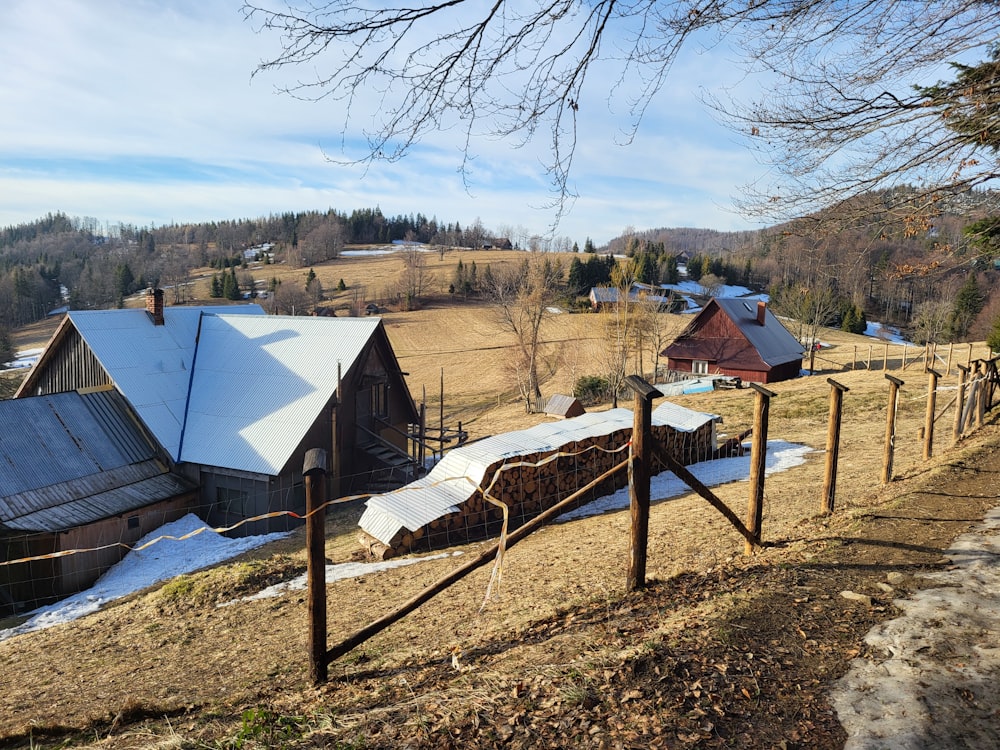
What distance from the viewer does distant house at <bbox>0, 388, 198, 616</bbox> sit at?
564 inches

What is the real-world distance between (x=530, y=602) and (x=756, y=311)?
42144 mm

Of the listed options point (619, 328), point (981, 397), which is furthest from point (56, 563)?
point (619, 328)

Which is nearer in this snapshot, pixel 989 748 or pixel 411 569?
pixel 989 748

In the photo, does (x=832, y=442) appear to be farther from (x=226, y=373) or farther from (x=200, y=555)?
(x=226, y=373)

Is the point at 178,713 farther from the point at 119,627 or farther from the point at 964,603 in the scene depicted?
the point at 964,603

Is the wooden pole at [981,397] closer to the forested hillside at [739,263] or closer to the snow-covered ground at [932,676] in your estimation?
the forested hillside at [739,263]

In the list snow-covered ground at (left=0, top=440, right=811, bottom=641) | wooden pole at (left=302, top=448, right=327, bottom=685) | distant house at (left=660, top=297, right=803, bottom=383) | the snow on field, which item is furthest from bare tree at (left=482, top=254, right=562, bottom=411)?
wooden pole at (left=302, top=448, right=327, bottom=685)

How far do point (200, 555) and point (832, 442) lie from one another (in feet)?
46.6

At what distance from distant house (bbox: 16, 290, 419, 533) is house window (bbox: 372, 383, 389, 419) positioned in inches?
2.1

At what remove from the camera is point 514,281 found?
46.0 metres

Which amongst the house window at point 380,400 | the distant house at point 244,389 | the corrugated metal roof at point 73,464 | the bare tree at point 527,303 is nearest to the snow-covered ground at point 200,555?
the corrugated metal roof at point 73,464

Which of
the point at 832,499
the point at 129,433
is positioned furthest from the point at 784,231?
the point at 129,433

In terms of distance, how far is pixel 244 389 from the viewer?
20781 millimetres

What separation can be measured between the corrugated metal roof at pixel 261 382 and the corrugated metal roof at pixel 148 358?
0.47m
